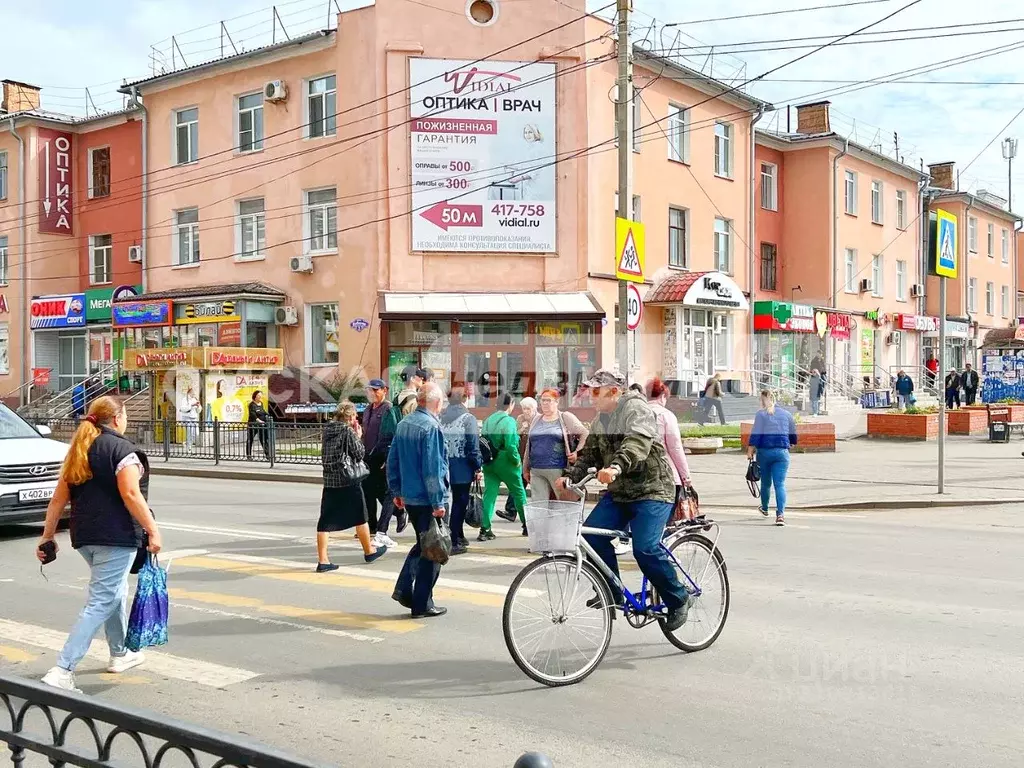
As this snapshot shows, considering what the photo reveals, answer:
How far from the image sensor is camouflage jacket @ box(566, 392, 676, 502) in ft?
19.8

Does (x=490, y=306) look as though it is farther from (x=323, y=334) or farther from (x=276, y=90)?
(x=276, y=90)

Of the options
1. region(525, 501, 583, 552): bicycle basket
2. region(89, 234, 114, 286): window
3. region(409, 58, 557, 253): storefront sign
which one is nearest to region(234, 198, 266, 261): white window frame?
region(409, 58, 557, 253): storefront sign

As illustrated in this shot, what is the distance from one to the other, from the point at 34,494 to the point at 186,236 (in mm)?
22737

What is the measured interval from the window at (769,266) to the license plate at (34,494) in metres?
31.0

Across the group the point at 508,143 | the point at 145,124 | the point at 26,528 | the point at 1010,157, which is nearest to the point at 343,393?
the point at 508,143

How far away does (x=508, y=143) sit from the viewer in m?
27.4

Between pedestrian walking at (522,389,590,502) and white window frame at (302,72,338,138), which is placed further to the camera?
white window frame at (302,72,338,138)

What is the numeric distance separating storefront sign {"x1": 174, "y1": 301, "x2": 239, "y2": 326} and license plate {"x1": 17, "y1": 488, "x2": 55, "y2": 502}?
18.1m

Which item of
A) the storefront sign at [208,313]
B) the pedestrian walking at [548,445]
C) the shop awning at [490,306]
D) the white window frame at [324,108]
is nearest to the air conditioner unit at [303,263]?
the storefront sign at [208,313]

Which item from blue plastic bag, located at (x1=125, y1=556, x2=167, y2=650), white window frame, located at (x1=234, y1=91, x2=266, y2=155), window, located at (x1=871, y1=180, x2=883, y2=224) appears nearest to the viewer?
blue plastic bag, located at (x1=125, y1=556, x2=167, y2=650)

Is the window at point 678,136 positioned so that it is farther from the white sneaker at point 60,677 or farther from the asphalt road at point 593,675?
the white sneaker at point 60,677

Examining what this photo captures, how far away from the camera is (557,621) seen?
5.89m

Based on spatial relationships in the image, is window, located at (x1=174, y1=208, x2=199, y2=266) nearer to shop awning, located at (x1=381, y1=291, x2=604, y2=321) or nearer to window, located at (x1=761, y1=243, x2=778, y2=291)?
shop awning, located at (x1=381, y1=291, x2=604, y2=321)

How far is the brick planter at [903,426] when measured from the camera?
24.7 meters
